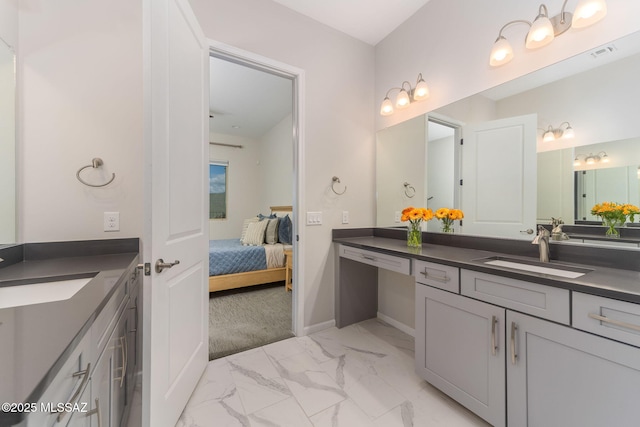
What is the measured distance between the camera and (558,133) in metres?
1.45

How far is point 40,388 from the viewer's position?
37cm

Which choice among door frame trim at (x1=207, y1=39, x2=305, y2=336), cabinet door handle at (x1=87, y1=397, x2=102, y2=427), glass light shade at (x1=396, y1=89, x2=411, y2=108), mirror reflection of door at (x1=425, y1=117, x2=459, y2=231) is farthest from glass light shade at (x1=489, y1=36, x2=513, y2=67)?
cabinet door handle at (x1=87, y1=397, x2=102, y2=427)

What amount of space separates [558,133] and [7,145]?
2.99 metres

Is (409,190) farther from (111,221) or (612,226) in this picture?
(111,221)

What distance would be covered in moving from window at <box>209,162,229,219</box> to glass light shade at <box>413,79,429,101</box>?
4328 mm

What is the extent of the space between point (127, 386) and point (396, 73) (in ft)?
9.60

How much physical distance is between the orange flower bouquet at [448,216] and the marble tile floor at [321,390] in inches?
39.9

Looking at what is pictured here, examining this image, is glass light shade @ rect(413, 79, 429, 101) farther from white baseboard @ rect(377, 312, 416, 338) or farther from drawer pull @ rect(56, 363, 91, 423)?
drawer pull @ rect(56, 363, 91, 423)

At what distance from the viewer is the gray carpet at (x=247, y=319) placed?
212 cm

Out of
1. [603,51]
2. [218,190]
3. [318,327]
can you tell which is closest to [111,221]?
[318,327]

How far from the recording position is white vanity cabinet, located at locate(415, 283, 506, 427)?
1.20 meters

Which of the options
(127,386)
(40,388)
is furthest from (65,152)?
(40,388)

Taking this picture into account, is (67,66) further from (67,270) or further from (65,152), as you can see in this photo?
(67,270)

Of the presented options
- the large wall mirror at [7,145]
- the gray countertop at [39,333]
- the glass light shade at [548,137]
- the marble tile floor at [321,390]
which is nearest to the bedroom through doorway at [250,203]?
the marble tile floor at [321,390]
